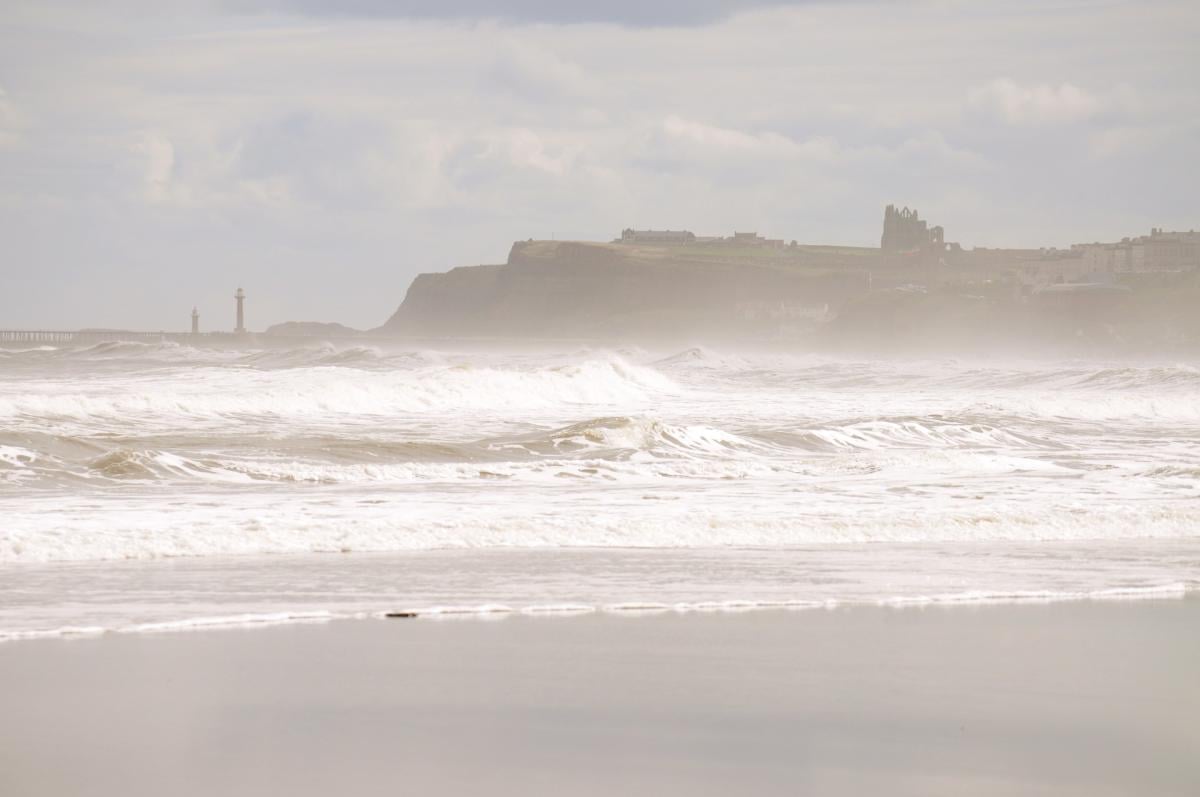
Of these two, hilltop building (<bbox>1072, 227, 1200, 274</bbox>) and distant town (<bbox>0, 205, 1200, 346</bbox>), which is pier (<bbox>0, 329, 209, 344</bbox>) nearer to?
distant town (<bbox>0, 205, 1200, 346</bbox>)

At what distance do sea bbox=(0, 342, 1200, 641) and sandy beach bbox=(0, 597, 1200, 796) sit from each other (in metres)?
0.58

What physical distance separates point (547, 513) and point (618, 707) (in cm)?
562

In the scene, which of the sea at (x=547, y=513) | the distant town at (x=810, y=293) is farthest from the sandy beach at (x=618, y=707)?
the distant town at (x=810, y=293)

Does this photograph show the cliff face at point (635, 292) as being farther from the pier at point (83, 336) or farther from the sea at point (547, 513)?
the sea at point (547, 513)

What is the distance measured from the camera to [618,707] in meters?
5.02

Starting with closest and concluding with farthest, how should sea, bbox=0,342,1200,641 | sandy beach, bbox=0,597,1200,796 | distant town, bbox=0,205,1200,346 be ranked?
sandy beach, bbox=0,597,1200,796, sea, bbox=0,342,1200,641, distant town, bbox=0,205,1200,346

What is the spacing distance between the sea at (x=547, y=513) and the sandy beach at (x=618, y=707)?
58 centimetres

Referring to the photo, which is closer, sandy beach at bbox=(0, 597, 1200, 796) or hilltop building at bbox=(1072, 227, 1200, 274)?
sandy beach at bbox=(0, 597, 1200, 796)

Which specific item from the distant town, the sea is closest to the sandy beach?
the sea

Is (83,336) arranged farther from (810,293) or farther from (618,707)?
(618,707)

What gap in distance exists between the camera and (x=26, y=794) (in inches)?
154

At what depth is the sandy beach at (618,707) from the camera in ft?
13.6

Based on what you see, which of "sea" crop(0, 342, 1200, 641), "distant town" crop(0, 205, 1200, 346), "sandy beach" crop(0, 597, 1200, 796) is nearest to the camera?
"sandy beach" crop(0, 597, 1200, 796)

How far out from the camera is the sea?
7.42 m
